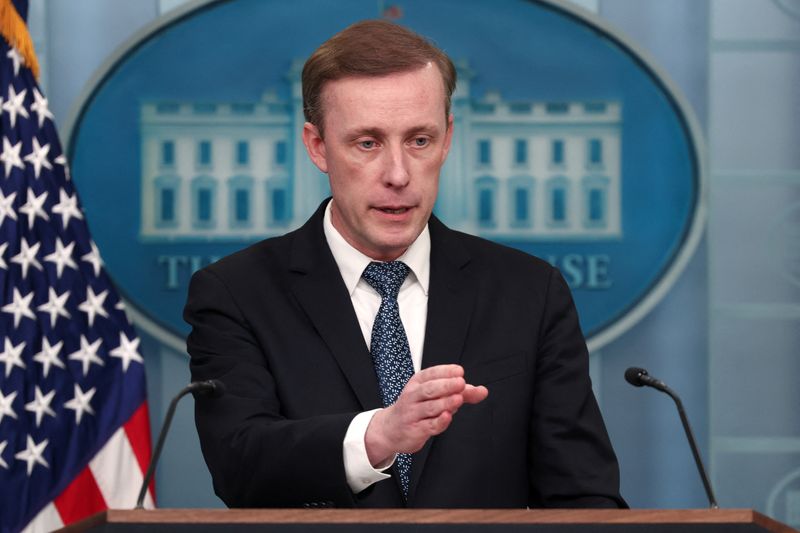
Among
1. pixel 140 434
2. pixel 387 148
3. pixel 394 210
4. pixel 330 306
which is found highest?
pixel 387 148

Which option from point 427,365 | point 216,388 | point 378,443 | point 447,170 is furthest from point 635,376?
point 447,170

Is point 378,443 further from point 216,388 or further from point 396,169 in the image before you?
point 396,169

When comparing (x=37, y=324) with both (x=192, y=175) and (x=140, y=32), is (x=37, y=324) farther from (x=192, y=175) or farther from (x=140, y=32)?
(x=140, y=32)

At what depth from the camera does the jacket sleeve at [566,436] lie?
6.82ft

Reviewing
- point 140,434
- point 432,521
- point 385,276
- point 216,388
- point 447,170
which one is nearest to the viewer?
point 432,521

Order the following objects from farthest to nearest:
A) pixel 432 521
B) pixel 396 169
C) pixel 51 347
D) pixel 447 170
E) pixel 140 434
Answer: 1. pixel 447 170
2. pixel 140 434
3. pixel 51 347
4. pixel 396 169
5. pixel 432 521

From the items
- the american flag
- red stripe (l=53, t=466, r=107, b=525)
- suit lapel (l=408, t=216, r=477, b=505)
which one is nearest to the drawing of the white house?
the american flag

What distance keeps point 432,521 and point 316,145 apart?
0.98 metres

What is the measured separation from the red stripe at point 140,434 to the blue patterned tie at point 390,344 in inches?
59.1

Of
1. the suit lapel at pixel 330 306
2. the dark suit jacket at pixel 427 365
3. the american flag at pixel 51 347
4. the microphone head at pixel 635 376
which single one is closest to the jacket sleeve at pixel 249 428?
the dark suit jacket at pixel 427 365

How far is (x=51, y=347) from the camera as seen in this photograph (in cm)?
336

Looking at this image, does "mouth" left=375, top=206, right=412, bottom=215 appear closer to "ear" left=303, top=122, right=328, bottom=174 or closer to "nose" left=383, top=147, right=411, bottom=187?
"nose" left=383, top=147, right=411, bottom=187

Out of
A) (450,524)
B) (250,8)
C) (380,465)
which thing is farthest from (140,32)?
(450,524)

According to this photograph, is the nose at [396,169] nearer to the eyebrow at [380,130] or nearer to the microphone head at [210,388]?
the eyebrow at [380,130]
